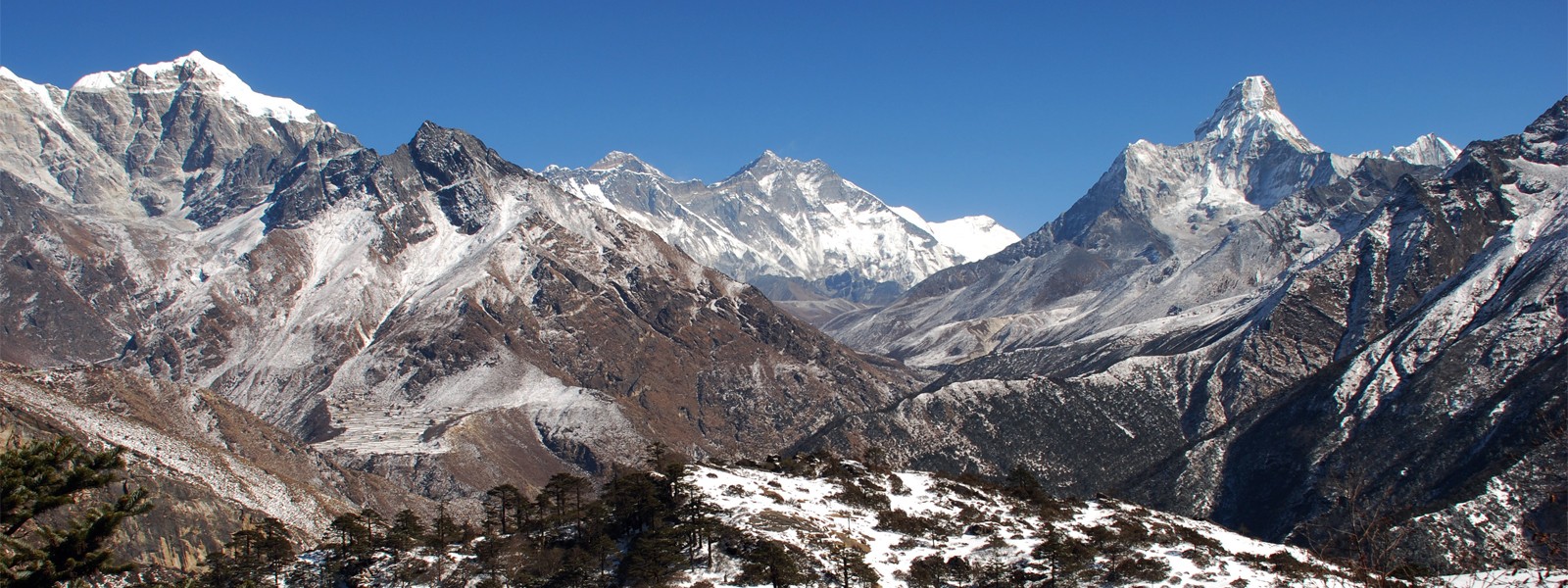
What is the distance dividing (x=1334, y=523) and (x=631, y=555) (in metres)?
145

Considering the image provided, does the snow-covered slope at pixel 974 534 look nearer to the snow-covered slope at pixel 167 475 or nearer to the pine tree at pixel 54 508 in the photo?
the pine tree at pixel 54 508

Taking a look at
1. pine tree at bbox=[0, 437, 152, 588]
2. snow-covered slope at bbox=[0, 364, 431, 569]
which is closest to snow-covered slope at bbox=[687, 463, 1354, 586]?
pine tree at bbox=[0, 437, 152, 588]

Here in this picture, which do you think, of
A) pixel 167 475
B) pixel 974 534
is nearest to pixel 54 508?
pixel 974 534

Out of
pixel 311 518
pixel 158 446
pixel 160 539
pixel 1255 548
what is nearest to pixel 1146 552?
pixel 1255 548

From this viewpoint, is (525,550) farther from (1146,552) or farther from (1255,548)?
(1255,548)

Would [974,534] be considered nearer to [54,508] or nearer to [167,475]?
[54,508]

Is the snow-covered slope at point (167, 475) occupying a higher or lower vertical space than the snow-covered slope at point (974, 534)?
Answer: higher

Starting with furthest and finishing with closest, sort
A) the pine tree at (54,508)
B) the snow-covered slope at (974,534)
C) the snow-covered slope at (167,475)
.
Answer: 1. the snow-covered slope at (167,475)
2. the snow-covered slope at (974,534)
3. the pine tree at (54,508)

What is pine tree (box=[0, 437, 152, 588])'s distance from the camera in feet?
119

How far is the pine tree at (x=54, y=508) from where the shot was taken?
3631cm

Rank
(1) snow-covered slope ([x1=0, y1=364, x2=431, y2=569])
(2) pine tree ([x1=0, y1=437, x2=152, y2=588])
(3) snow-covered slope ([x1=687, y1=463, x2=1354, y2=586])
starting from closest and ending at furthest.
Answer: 1. (2) pine tree ([x1=0, y1=437, x2=152, y2=588])
2. (3) snow-covered slope ([x1=687, y1=463, x2=1354, y2=586])
3. (1) snow-covered slope ([x1=0, y1=364, x2=431, y2=569])

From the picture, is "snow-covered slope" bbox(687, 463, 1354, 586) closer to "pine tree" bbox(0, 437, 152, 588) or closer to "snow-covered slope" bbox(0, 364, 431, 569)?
"pine tree" bbox(0, 437, 152, 588)

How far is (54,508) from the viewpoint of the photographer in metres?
36.7

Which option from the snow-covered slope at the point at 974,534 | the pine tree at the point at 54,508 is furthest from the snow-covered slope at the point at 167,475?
the pine tree at the point at 54,508
